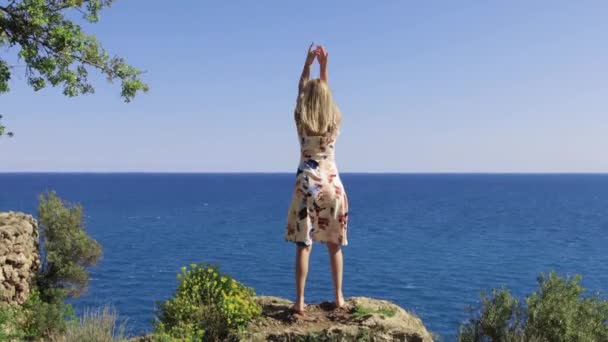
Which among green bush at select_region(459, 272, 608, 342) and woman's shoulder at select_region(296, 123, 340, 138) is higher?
woman's shoulder at select_region(296, 123, 340, 138)

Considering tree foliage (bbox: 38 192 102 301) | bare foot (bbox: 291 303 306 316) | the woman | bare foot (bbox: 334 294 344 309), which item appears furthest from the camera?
tree foliage (bbox: 38 192 102 301)


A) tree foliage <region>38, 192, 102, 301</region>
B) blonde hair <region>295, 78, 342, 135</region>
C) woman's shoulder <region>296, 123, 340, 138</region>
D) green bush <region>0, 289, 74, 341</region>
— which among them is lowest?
green bush <region>0, 289, 74, 341</region>

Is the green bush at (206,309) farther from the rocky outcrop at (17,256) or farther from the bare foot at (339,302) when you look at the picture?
the rocky outcrop at (17,256)

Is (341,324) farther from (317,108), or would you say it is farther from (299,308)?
(317,108)

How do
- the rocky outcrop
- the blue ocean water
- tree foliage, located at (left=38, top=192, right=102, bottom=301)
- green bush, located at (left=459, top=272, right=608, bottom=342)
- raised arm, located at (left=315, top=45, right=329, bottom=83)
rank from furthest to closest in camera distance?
1. the blue ocean water
2. tree foliage, located at (left=38, top=192, right=102, bottom=301)
3. green bush, located at (left=459, top=272, right=608, bottom=342)
4. the rocky outcrop
5. raised arm, located at (left=315, top=45, right=329, bottom=83)

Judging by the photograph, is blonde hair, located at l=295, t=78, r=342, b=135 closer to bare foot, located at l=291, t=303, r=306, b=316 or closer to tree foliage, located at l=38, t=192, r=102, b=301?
bare foot, located at l=291, t=303, r=306, b=316

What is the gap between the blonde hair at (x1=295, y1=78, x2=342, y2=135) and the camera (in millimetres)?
7617

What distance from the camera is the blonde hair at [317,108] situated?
762 centimetres

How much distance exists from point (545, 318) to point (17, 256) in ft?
38.3

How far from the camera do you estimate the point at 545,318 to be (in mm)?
12266

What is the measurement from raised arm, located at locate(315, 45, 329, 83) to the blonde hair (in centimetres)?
26

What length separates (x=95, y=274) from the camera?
48.2 metres

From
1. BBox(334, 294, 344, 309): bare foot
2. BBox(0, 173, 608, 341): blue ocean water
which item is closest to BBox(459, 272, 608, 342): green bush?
BBox(334, 294, 344, 309): bare foot

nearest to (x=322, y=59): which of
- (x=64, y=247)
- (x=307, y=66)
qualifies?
(x=307, y=66)
